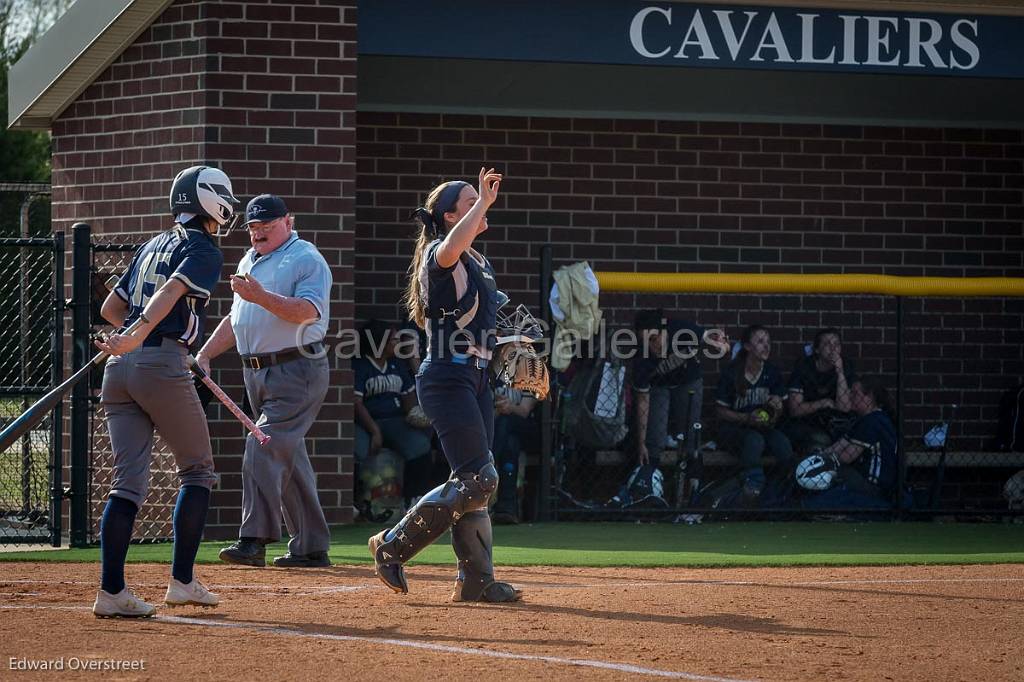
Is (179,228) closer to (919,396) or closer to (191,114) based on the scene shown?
(191,114)

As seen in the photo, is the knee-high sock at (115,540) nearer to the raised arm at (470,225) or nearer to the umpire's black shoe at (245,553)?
the raised arm at (470,225)

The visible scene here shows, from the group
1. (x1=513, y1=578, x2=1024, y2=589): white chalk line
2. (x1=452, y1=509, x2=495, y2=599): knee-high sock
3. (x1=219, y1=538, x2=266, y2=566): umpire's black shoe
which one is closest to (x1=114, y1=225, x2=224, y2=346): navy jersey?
(x1=452, y1=509, x2=495, y2=599): knee-high sock

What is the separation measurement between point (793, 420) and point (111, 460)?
535cm

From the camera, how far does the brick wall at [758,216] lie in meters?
13.5

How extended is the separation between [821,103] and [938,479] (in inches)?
144

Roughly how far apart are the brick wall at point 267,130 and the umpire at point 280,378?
2.05m

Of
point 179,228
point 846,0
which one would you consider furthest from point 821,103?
point 179,228

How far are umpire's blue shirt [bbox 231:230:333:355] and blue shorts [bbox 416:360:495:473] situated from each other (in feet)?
4.58

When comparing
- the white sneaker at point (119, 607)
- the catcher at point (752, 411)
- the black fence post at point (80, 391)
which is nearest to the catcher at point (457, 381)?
the white sneaker at point (119, 607)

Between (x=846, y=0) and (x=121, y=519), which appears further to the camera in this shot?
(x=846, y=0)

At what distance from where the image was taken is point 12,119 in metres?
11.7

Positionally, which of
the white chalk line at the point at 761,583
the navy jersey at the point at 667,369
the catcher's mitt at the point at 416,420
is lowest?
the white chalk line at the point at 761,583

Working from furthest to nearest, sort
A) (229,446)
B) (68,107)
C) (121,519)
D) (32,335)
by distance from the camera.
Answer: (32,335), (68,107), (229,446), (121,519)

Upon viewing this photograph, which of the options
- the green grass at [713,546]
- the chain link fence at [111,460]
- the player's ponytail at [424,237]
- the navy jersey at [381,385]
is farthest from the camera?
the navy jersey at [381,385]
